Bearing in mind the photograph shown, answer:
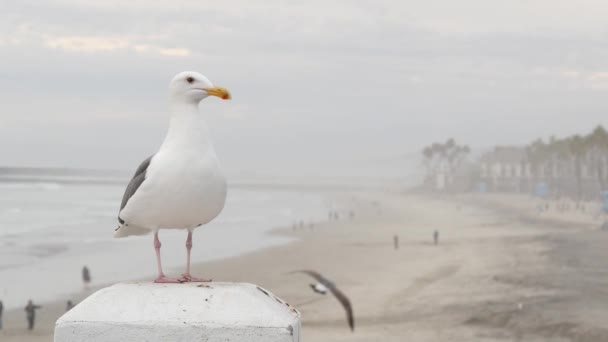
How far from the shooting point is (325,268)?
37938 millimetres

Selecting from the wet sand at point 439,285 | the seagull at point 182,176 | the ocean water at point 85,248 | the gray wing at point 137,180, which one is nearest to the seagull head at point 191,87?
the seagull at point 182,176

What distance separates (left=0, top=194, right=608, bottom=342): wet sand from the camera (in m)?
21.5

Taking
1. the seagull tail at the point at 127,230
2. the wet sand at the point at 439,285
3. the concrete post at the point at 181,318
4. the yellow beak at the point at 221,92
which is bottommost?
the wet sand at the point at 439,285

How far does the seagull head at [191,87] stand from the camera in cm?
438

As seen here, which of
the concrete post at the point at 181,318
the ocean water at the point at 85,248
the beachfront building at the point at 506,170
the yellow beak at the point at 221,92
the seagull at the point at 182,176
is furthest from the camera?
the beachfront building at the point at 506,170

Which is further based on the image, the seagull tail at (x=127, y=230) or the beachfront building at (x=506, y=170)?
the beachfront building at (x=506, y=170)

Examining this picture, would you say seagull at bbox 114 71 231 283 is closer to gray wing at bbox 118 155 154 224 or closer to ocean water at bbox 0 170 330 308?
gray wing at bbox 118 155 154 224

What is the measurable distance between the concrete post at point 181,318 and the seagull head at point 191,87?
118cm

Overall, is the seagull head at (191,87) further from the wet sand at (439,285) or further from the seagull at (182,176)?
the wet sand at (439,285)

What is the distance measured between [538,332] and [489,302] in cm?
435

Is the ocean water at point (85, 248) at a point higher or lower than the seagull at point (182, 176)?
lower

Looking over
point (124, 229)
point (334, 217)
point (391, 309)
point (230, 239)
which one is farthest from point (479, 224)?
point (124, 229)

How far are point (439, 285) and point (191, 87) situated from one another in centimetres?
2674

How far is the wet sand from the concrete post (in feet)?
57.2
